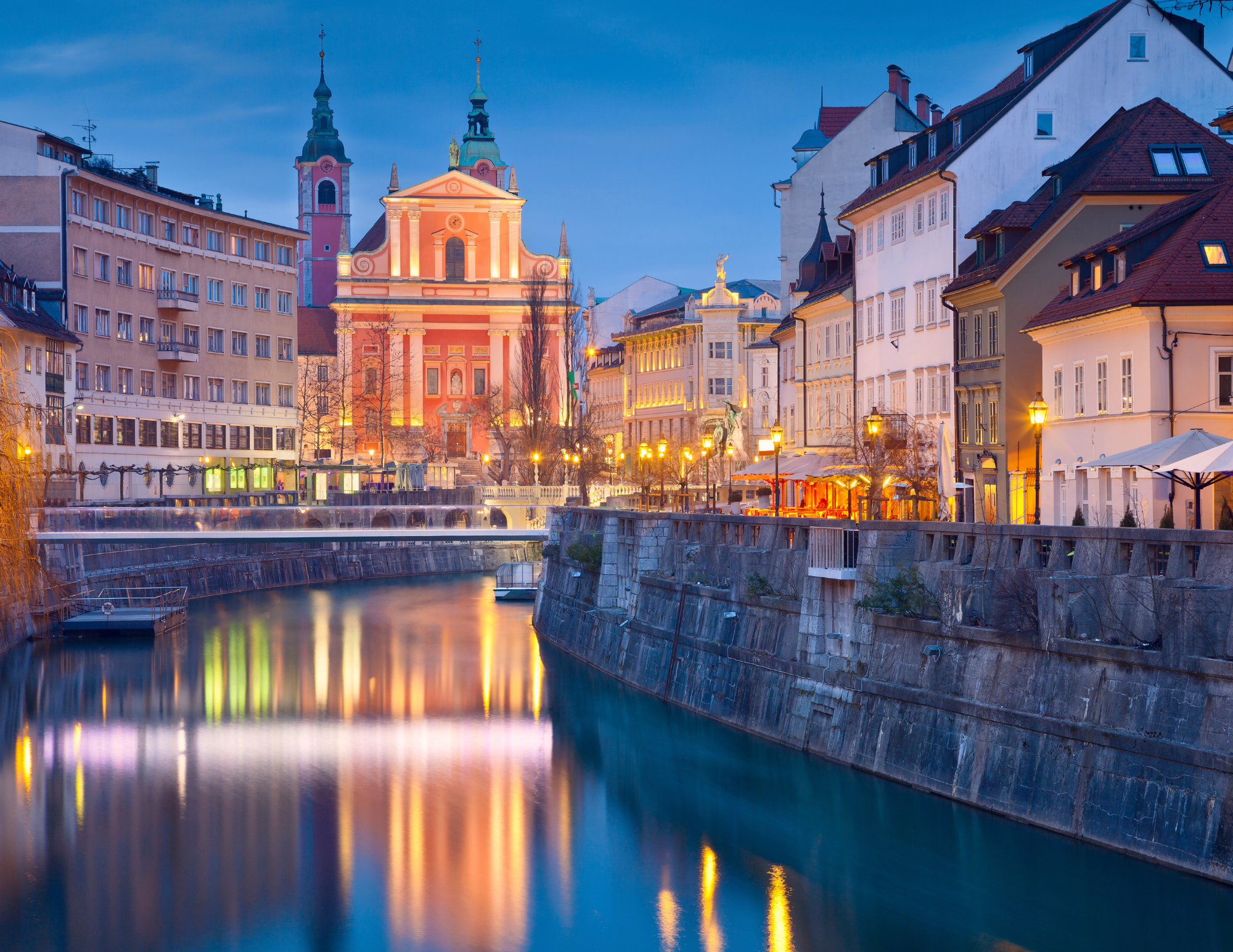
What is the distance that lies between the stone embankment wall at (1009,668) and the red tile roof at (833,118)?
4624 cm

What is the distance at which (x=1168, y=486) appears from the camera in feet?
108

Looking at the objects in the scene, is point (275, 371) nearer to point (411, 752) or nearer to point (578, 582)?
point (578, 582)

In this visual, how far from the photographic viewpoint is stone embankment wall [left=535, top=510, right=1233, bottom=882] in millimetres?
20094

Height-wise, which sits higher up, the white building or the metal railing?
the white building

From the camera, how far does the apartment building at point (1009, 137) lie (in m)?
46.8

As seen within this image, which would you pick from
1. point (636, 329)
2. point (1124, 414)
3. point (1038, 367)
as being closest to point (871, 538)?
point (1124, 414)

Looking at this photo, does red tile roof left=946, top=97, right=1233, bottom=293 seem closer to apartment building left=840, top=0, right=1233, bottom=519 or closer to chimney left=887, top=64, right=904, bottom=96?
apartment building left=840, top=0, right=1233, bottom=519

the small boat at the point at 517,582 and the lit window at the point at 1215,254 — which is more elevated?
the lit window at the point at 1215,254

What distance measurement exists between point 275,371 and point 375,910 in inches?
2919

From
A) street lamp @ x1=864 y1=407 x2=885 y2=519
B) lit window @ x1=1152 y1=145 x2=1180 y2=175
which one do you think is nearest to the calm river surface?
street lamp @ x1=864 y1=407 x2=885 y2=519

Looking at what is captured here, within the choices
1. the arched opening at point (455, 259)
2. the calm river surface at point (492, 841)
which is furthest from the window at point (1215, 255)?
the arched opening at point (455, 259)

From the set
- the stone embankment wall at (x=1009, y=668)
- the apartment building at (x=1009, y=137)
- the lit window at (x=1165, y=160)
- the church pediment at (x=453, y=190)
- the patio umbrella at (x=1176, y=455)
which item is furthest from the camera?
the church pediment at (x=453, y=190)

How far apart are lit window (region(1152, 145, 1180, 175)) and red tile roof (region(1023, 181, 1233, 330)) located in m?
4.90

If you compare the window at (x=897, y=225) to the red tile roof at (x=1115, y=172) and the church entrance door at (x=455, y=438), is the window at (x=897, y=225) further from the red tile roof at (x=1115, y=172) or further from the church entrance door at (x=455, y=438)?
the church entrance door at (x=455, y=438)
